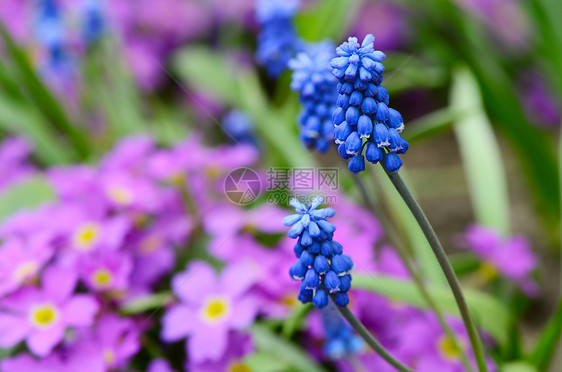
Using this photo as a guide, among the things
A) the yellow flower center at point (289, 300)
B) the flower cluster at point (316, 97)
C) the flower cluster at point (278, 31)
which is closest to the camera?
the flower cluster at point (316, 97)

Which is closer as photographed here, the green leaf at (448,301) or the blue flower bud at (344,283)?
the blue flower bud at (344,283)

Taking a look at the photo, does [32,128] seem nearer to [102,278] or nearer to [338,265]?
[102,278]

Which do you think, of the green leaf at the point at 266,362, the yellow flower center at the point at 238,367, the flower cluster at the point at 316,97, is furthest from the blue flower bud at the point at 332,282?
the yellow flower center at the point at 238,367

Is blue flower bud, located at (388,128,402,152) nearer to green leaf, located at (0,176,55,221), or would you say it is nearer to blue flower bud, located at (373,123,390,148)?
blue flower bud, located at (373,123,390,148)

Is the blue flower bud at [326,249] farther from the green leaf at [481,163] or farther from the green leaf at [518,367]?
the green leaf at [481,163]

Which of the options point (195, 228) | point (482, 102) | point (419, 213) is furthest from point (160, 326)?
point (482, 102)

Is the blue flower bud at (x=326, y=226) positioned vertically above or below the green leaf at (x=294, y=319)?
below
